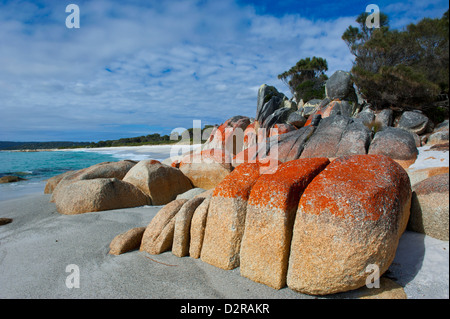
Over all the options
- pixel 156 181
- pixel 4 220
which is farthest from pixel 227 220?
pixel 4 220

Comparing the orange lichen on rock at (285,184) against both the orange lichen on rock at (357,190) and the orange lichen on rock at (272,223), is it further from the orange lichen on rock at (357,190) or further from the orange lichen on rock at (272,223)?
the orange lichen on rock at (357,190)

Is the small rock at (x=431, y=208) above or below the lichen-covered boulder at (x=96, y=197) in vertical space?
above

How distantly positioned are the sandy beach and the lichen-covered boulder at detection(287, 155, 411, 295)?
30cm

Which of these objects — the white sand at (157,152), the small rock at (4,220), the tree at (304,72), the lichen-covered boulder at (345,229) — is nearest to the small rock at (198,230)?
the lichen-covered boulder at (345,229)

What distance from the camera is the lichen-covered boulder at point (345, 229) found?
2.30 meters

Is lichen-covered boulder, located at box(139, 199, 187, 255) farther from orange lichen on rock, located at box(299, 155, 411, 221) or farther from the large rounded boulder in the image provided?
the large rounded boulder

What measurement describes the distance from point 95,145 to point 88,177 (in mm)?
62684

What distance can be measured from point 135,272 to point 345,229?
255cm

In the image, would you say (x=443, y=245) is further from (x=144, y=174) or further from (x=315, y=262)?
(x=144, y=174)

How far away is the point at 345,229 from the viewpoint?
7.57 ft

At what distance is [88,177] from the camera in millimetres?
7258

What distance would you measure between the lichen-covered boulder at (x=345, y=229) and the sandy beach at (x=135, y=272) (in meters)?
0.30

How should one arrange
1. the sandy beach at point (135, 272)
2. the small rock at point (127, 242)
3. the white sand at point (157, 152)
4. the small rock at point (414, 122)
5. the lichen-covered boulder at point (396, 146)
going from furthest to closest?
the white sand at point (157, 152) < the small rock at point (414, 122) < the lichen-covered boulder at point (396, 146) < the small rock at point (127, 242) < the sandy beach at point (135, 272)

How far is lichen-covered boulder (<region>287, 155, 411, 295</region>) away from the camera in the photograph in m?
2.30
